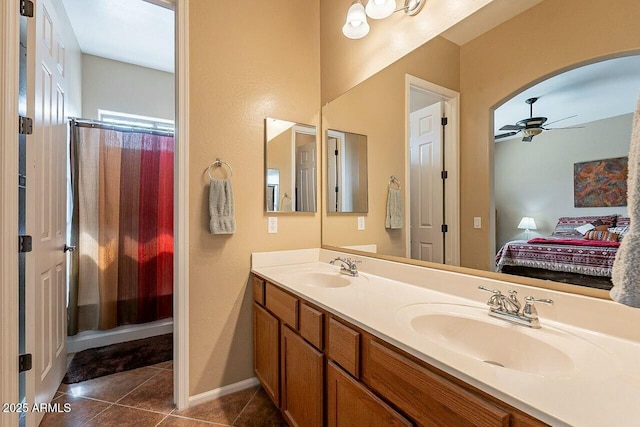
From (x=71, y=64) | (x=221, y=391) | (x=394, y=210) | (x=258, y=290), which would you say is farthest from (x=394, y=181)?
(x=71, y=64)

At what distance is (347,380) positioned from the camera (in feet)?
3.29

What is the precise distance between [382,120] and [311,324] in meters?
1.21

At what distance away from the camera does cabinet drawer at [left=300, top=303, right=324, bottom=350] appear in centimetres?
116

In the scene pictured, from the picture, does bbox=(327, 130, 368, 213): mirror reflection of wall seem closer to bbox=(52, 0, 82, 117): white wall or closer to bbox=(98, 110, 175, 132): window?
bbox=(98, 110, 175, 132): window

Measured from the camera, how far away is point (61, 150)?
6.11 feet

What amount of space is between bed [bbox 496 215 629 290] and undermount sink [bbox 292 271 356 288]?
0.84m

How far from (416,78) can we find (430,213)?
69cm

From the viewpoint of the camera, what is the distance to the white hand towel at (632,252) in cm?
47

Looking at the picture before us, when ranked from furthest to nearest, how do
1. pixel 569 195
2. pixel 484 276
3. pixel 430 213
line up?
pixel 430 213 → pixel 484 276 → pixel 569 195

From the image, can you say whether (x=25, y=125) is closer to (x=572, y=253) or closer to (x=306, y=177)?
(x=306, y=177)

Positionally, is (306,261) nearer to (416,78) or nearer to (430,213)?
(430,213)

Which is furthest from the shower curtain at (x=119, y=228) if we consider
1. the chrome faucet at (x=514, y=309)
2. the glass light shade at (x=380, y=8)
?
the chrome faucet at (x=514, y=309)

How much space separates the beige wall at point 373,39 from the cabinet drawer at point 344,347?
138 centimetres

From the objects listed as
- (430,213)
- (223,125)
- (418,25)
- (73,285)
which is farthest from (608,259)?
(73,285)
